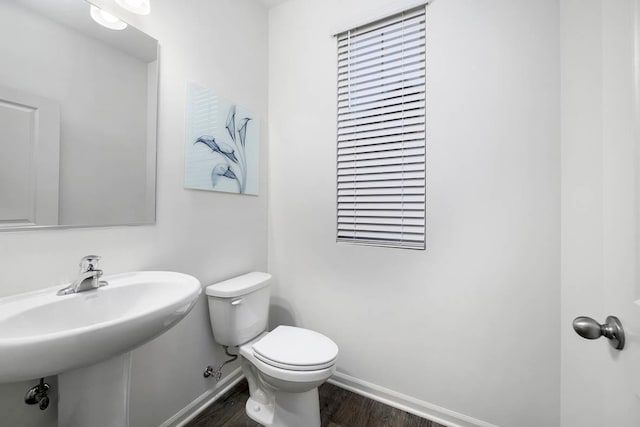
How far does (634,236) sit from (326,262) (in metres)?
1.32

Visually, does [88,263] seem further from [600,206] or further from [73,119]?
[600,206]

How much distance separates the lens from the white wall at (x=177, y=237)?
0.85 m

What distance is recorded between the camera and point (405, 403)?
1418 mm

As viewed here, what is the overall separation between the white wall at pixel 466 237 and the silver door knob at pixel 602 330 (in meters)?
0.69

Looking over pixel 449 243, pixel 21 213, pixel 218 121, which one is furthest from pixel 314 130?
pixel 21 213

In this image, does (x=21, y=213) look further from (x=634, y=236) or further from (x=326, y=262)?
(x=634, y=236)

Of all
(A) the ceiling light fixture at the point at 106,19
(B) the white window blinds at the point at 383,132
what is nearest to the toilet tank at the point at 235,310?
(B) the white window blinds at the point at 383,132

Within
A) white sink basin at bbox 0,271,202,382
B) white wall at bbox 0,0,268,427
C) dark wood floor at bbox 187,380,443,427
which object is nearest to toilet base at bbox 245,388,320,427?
dark wood floor at bbox 187,380,443,427

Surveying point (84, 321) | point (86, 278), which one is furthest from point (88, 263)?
point (84, 321)

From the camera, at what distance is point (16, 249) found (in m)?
0.80

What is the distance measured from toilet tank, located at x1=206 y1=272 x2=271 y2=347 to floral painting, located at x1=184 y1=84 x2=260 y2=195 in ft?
1.89

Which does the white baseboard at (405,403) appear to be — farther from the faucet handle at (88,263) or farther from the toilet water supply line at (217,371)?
the faucet handle at (88,263)

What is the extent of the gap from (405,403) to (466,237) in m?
1.02

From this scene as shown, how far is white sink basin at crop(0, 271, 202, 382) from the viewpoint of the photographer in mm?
521
